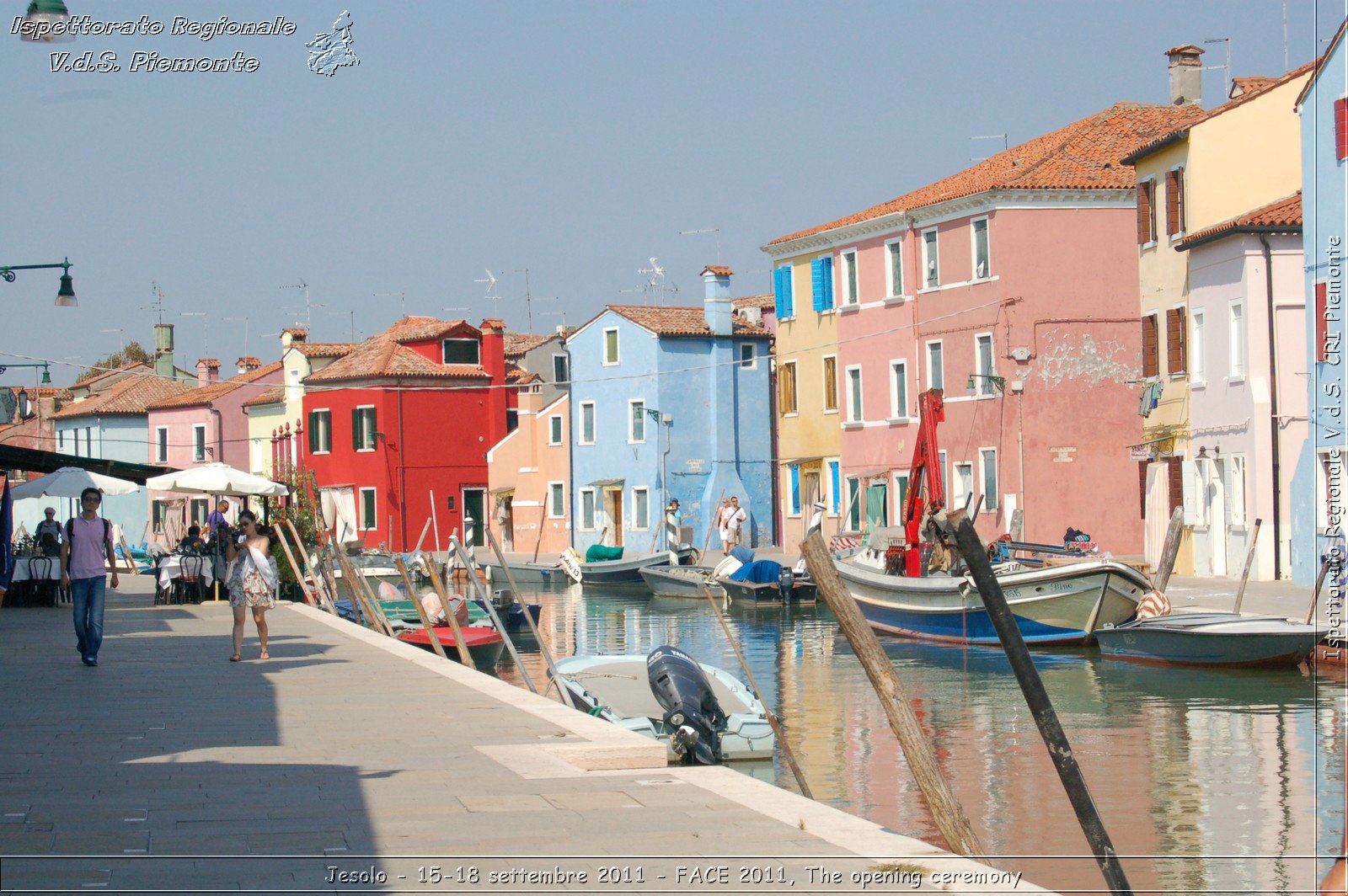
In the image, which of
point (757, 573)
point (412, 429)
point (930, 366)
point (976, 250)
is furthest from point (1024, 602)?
point (412, 429)

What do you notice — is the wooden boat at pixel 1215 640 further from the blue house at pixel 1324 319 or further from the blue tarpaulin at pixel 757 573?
the blue tarpaulin at pixel 757 573

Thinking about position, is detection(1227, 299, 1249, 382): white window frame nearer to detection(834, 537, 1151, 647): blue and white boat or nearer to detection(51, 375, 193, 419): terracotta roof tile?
detection(834, 537, 1151, 647): blue and white boat

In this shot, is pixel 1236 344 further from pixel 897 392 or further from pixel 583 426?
pixel 583 426

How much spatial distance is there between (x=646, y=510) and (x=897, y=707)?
43798 millimetres

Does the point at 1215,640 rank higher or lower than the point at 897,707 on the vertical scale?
lower

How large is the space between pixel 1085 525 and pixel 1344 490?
53.7ft

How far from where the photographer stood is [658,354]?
52281 millimetres

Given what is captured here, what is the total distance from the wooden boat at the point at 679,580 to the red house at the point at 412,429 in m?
17.0

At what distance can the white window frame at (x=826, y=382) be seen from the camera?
152ft

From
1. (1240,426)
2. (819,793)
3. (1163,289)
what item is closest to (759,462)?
(1163,289)

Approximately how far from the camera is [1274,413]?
28.4 m

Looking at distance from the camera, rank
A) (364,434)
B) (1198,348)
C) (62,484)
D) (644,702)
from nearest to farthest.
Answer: (644,702) → (62,484) → (1198,348) → (364,434)

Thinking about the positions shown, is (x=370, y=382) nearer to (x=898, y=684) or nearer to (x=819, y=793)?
(x=819, y=793)

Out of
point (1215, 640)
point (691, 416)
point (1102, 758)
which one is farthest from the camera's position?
point (691, 416)
